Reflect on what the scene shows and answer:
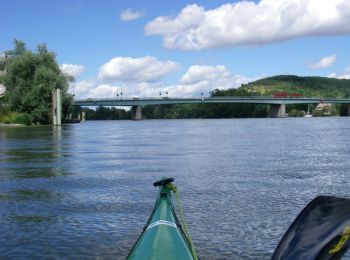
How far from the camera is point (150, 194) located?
53.2 feet

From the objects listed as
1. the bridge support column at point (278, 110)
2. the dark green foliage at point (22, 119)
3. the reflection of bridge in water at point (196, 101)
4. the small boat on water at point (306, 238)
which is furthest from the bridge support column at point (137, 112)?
the small boat on water at point (306, 238)

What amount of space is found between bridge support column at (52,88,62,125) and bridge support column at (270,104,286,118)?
93247 mm

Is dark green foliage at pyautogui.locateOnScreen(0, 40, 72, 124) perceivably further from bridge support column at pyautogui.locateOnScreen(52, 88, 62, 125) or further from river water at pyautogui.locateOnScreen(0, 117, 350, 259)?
river water at pyautogui.locateOnScreen(0, 117, 350, 259)

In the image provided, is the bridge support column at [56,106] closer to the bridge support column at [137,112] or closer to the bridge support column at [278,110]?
the bridge support column at [137,112]

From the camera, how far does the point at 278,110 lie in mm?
181500

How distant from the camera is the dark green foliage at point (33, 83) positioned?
10256 centimetres

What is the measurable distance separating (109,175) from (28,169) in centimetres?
483

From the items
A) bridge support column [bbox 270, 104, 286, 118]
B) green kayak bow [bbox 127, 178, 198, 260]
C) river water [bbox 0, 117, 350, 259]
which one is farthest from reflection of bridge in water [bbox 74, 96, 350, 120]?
green kayak bow [bbox 127, 178, 198, 260]

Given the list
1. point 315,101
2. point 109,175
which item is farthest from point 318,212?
point 315,101

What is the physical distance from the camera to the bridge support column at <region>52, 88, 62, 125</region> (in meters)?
102

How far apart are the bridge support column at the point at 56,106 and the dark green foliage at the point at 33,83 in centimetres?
126

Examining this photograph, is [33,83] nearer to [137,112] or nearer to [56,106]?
[56,106]

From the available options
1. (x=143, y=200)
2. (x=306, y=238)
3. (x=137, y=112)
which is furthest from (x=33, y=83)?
(x=306, y=238)

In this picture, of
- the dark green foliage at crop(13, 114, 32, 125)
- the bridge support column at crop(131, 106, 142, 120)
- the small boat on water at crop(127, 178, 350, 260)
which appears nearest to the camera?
the small boat on water at crop(127, 178, 350, 260)
